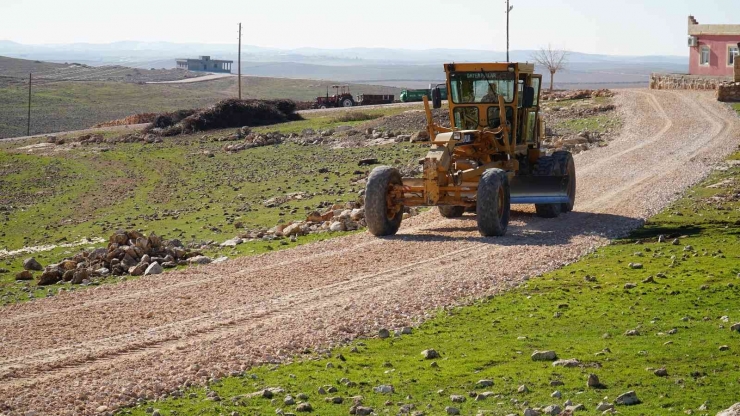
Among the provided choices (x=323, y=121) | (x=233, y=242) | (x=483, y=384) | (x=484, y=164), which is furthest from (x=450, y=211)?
(x=323, y=121)

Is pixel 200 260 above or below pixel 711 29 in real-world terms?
below

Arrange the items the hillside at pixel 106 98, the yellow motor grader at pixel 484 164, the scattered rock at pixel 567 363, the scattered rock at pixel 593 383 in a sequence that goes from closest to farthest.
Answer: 1. the scattered rock at pixel 593 383
2. the scattered rock at pixel 567 363
3. the yellow motor grader at pixel 484 164
4. the hillside at pixel 106 98

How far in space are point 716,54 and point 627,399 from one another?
8291cm

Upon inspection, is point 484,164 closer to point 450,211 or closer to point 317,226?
point 450,211

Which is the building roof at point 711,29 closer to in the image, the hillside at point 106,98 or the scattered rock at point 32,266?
the hillside at point 106,98

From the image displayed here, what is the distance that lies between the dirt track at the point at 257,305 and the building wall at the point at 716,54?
62.1 metres

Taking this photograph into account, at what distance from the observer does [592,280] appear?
63.5ft

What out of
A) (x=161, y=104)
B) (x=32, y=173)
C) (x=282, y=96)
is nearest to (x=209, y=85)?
(x=282, y=96)

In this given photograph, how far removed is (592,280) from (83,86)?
414 feet

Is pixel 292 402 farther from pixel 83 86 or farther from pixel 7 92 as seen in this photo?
pixel 83 86

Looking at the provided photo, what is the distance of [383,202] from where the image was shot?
24.7 m

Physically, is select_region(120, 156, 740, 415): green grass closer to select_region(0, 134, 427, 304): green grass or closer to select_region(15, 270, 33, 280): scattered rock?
select_region(0, 134, 427, 304): green grass

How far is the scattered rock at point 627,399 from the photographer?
38.6 ft

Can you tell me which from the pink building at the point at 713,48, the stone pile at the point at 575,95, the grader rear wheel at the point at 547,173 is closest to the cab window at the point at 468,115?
the grader rear wheel at the point at 547,173
